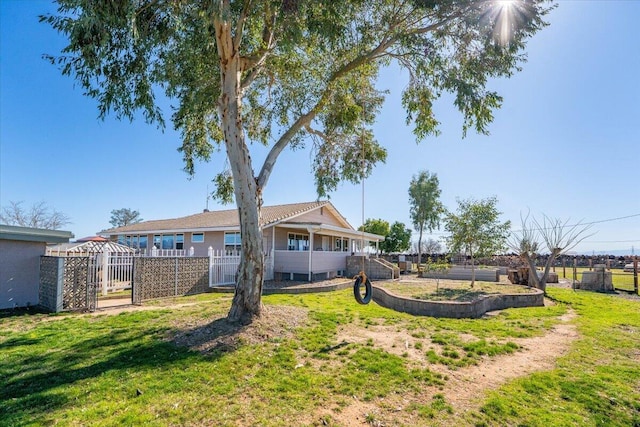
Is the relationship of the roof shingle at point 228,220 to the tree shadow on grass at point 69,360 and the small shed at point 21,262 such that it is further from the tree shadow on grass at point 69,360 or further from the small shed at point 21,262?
the tree shadow on grass at point 69,360

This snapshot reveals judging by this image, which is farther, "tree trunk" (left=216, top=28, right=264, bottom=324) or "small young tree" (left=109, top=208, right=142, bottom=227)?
"small young tree" (left=109, top=208, right=142, bottom=227)

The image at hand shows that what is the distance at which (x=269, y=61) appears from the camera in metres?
9.31

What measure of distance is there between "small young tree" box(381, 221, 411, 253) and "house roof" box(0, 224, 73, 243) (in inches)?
1384

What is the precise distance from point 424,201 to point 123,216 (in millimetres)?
65910

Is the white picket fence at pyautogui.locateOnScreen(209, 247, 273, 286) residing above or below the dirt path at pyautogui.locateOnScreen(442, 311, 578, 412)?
above

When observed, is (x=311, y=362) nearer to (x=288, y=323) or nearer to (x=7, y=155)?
(x=288, y=323)

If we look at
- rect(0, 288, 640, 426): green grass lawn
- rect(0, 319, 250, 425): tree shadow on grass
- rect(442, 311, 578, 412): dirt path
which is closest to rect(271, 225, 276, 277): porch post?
rect(0, 288, 640, 426): green grass lawn

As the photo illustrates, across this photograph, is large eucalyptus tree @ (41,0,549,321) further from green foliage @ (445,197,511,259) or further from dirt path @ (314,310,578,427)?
green foliage @ (445,197,511,259)

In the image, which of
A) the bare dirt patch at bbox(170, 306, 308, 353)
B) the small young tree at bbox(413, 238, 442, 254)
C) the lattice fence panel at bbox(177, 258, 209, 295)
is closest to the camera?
the bare dirt patch at bbox(170, 306, 308, 353)

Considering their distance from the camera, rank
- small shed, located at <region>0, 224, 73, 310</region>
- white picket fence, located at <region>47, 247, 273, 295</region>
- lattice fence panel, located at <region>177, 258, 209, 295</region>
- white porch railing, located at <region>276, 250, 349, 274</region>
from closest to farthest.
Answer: small shed, located at <region>0, 224, 73, 310</region> < white picket fence, located at <region>47, 247, 273, 295</region> < lattice fence panel, located at <region>177, 258, 209, 295</region> < white porch railing, located at <region>276, 250, 349, 274</region>

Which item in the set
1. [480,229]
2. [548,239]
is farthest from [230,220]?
[548,239]

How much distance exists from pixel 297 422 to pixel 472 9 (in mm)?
8455

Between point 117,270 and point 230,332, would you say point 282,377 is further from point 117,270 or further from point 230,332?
point 117,270

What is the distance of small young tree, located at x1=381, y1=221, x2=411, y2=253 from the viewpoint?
1626 inches
